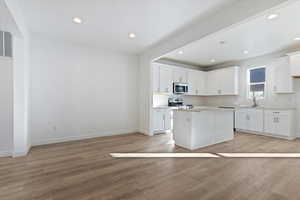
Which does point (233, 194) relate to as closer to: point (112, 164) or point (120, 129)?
point (112, 164)

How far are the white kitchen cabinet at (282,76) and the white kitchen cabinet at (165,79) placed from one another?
3411 mm

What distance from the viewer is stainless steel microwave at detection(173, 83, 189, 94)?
552cm

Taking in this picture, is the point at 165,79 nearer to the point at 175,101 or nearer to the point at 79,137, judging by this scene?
the point at 175,101

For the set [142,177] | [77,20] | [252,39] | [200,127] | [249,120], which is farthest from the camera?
[249,120]

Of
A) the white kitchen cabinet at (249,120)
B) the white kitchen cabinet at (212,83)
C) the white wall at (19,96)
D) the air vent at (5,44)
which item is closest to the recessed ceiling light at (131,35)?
the white wall at (19,96)

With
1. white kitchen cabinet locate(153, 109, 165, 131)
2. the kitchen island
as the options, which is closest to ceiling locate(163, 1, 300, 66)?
the kitchen island

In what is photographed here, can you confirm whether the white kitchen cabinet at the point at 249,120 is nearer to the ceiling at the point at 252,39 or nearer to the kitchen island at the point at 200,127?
the kitchen island at the point at 200,127

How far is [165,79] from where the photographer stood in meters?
5.29

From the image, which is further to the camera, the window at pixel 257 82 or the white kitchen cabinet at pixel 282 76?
the window at pixel 257 82

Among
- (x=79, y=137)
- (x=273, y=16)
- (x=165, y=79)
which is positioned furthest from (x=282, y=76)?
(x=79, y=137)

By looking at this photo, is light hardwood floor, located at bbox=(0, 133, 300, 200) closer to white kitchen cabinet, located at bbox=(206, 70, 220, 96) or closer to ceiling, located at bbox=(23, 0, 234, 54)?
ceiling, located at bbox=(23, 0, 234, 54)

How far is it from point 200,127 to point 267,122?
280cm

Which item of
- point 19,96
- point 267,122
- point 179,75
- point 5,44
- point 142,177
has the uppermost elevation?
point 5,44

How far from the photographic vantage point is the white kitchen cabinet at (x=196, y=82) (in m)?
6.12
